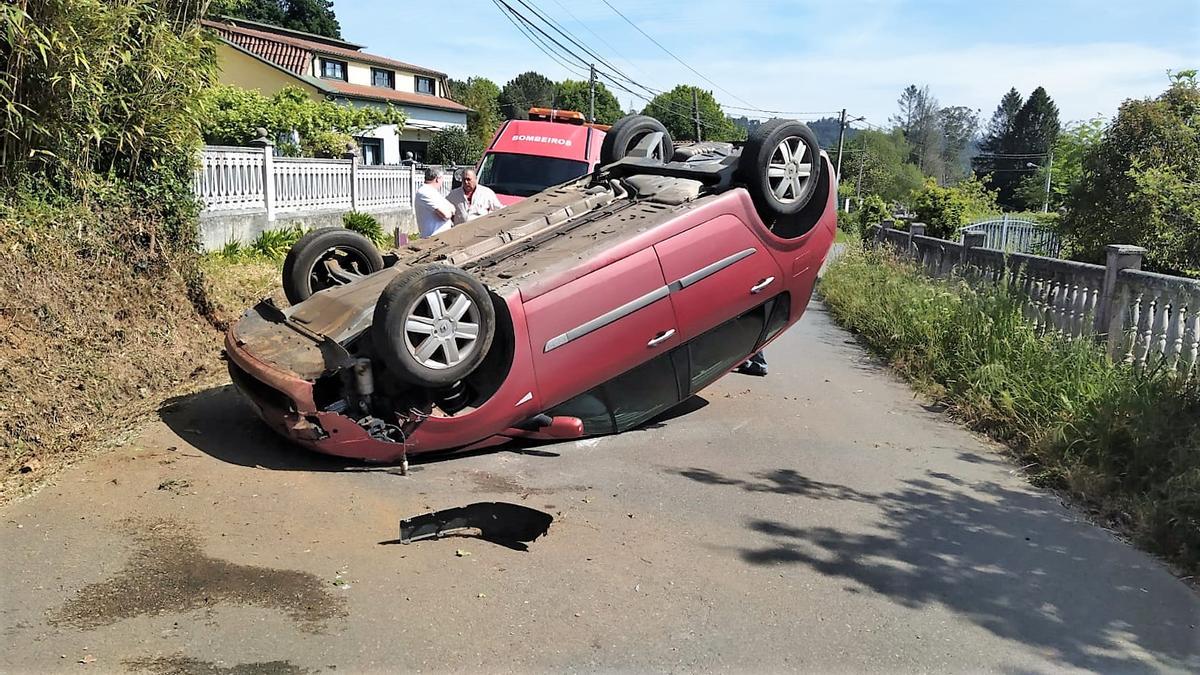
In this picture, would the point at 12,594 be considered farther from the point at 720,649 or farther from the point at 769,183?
the point at 769,183

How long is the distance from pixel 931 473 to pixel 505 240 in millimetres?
3323

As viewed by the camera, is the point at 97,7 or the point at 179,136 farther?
the point at 179,136

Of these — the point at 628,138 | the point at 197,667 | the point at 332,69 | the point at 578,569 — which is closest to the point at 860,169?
the point at 332,69

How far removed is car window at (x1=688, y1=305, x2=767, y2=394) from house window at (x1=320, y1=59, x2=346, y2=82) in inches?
1733

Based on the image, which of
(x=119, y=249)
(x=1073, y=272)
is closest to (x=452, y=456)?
(x=119, y=249)

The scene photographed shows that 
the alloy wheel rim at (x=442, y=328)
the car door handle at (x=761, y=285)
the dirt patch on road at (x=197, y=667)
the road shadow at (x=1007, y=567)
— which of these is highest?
the car door handle at (x=761, y=285)

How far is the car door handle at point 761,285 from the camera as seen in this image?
641 cm

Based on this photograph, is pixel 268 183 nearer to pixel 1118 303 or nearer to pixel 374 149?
pixel 1118 303

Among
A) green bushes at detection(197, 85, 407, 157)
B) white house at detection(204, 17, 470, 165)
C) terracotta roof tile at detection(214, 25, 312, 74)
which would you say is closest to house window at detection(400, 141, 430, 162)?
white house at detection(204, 17, 470, 165)

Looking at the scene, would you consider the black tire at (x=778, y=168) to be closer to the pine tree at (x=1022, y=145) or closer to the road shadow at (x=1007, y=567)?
the road shadow at (x=1007, y=567)

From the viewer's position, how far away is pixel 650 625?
12.4 ft

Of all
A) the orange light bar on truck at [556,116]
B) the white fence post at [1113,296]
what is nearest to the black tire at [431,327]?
the white fence post at [1113,296]

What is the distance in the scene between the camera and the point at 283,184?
1346cm

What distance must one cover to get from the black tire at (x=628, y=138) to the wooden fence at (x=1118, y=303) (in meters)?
3.80
